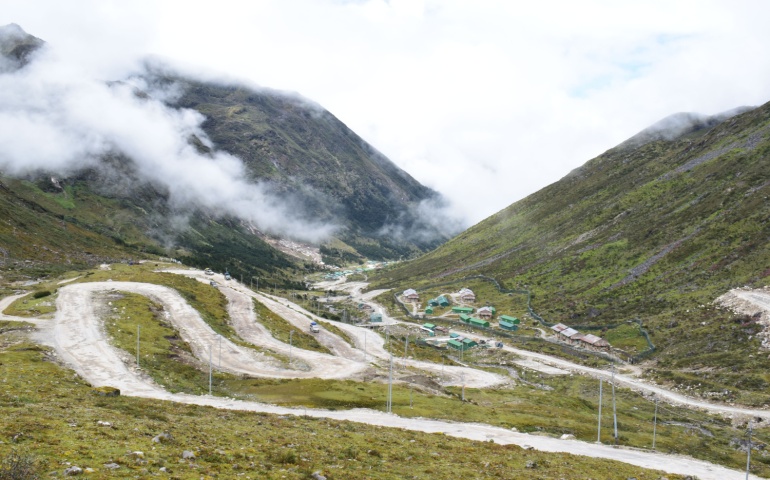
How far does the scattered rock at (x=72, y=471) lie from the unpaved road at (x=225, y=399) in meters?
→ 36.3

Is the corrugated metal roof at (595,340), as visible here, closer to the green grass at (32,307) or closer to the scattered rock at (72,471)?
the green grass at (32,307)

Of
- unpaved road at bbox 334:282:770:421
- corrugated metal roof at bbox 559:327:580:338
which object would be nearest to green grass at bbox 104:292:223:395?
unpaved road at bbox 334:282:770:421

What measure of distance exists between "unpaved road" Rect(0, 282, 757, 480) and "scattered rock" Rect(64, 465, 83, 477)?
3628 centimetres

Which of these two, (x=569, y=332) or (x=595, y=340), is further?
(x=569, y=332)

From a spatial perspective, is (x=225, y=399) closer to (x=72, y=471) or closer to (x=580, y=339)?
(x=72, y=471)

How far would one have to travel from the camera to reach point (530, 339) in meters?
174

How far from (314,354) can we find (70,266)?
146 metres

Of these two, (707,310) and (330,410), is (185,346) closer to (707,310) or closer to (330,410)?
(330,410)

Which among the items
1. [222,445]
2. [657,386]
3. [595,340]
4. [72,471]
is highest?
[72,471]

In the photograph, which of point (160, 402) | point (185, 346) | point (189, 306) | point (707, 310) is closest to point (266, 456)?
point (160, 402)

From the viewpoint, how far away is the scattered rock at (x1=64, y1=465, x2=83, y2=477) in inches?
773

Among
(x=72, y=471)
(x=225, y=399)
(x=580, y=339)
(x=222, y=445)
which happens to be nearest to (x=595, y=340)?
(x=580, y=339)

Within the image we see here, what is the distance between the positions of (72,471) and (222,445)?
1097 cm

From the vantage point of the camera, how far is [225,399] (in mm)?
60781
